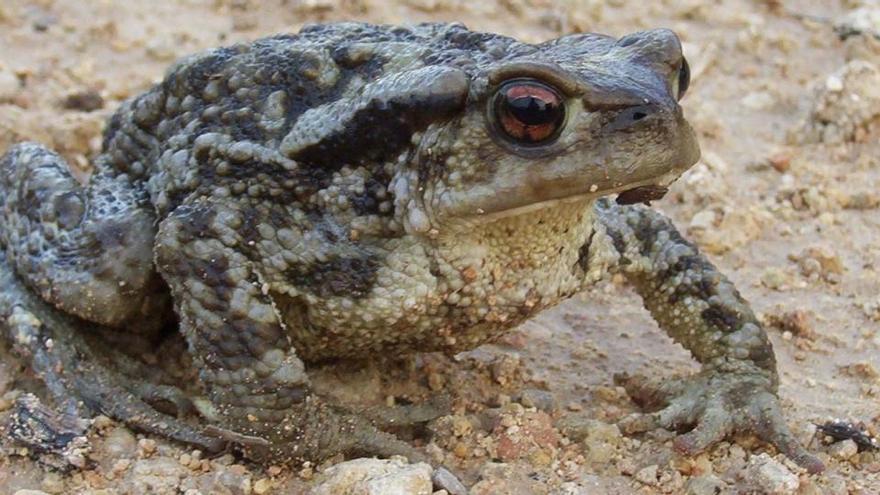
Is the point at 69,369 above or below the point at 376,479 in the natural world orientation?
below

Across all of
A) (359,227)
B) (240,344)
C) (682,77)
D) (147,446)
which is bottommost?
(147,446)

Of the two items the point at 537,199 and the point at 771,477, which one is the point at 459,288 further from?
the point at 771,477

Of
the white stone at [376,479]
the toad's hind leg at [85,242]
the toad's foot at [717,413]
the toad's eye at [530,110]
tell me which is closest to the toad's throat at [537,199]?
the toad's eye at [530,110]

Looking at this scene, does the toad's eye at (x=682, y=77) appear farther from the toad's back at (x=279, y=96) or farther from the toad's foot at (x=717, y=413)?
the toad's foot at (x=717, y=413)

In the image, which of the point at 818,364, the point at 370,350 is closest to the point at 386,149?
the point at 370,350

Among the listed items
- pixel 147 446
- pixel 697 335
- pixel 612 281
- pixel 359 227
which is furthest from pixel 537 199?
pixel 612 281

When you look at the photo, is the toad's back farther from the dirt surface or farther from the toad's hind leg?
the dirt surface

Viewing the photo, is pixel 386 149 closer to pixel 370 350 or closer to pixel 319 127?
pixel 319 127
